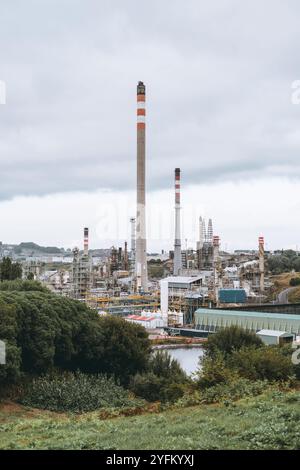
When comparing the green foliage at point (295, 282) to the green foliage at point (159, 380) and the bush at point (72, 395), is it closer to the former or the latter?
the green foliage at point (159, 380)

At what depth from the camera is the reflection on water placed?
755 inches

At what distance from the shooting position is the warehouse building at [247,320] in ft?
83.7

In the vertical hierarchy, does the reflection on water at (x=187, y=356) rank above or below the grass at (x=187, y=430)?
below

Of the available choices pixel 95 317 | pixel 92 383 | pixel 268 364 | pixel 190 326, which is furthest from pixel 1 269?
pixel 268 364

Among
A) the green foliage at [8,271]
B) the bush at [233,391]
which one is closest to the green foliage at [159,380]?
the bush at [233,391]

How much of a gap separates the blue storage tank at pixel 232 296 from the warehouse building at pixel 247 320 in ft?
22.5

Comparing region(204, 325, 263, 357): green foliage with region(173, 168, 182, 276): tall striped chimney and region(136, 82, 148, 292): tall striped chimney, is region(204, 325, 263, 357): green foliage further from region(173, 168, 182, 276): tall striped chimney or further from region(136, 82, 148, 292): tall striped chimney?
region(173, 168, 182, 276): tall striped chimney

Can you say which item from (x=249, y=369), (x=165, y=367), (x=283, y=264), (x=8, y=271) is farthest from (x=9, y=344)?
(x=283, y=264)

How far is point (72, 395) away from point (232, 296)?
2605cm

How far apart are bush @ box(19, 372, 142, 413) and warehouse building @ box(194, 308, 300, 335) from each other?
12168mm

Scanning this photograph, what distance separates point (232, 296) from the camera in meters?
36.5

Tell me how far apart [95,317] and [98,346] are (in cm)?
117

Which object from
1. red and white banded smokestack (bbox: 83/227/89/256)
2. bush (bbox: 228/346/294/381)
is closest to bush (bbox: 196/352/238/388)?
bush (bbox: 228/346/294/381)
